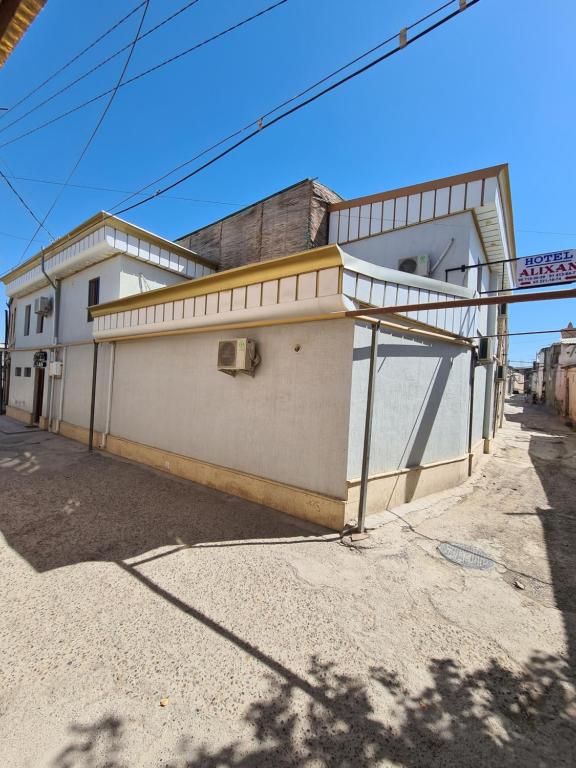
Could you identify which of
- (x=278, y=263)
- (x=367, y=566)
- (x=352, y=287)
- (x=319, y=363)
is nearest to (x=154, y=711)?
(x=367, y=566)

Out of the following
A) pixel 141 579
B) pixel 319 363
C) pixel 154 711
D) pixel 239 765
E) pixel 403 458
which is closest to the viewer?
pixel 239 765

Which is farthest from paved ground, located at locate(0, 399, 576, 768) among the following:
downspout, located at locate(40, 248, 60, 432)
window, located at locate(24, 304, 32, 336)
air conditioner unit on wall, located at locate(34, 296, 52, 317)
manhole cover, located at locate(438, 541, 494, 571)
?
window, located at locate(24, 304, 32, 336)

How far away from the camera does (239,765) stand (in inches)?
68.1

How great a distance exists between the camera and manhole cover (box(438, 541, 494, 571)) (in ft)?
12.8

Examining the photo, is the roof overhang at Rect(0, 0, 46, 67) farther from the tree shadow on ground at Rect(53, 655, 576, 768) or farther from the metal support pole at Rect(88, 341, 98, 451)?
the metal support pole at Rect(88, 341, 98, 451)

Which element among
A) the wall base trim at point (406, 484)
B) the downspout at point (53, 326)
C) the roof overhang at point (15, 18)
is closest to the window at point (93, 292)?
the downspout at point (53, 326)

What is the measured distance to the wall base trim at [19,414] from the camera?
13547 millimetres

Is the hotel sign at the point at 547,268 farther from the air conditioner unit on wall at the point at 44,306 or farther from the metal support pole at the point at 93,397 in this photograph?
the air conditioner unit on wall at the point at 44,306

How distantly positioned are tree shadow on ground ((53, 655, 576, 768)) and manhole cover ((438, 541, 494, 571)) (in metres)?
1.51

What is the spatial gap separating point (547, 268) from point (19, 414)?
61.3ft

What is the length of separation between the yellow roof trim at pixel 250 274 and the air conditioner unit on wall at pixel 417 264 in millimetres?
3308

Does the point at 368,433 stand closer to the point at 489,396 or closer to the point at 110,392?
the point at 110,392

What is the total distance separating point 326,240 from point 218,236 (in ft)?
15.4

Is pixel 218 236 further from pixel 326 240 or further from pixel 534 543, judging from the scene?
pixel 534 543
